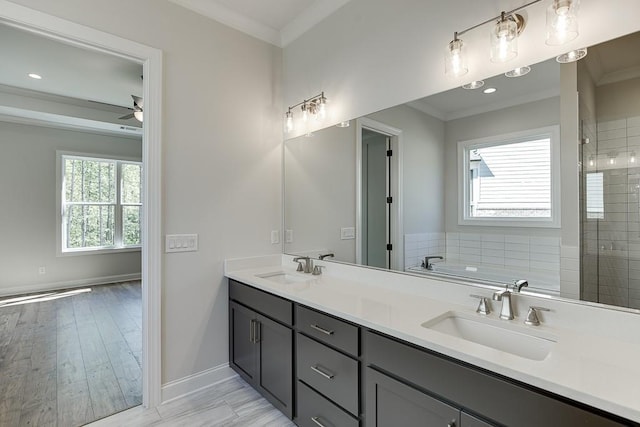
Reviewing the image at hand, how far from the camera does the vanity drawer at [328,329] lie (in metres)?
1.43

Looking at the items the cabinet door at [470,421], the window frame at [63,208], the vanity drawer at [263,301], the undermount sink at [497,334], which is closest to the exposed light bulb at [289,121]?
the vanity drawer at [263,301]

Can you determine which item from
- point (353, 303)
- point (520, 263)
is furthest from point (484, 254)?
point (353, 303)

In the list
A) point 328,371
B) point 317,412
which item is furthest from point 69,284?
point 328,371

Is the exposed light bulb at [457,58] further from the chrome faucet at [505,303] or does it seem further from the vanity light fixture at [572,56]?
the chrome faucet at [505,303]

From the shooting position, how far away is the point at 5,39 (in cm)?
280

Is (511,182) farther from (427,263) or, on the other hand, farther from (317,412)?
(317,412)

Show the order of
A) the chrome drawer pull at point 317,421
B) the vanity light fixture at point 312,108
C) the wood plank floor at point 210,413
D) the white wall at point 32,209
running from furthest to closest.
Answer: the white wall at point 32,209, the vanity light fixture at point 312,108, the wood plank floor at point 210,413, the chrome drawer pull at point 317,421

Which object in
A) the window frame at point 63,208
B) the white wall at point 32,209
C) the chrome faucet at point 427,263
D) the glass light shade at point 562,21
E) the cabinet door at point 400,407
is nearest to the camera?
the cabinet door at point 400,407

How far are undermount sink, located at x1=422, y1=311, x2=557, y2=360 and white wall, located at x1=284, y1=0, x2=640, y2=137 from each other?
1.16 meters

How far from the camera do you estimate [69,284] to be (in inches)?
213

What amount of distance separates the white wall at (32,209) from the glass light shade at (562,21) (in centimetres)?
666

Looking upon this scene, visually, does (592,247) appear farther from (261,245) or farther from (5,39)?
A: (5,39)

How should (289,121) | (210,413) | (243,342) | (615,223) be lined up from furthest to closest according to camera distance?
(289,121)
(243,342)
(210,413)
(615,223)

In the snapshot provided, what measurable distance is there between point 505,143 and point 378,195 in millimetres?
816
